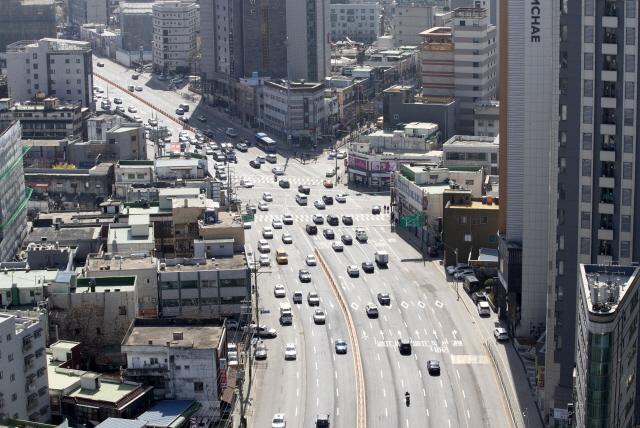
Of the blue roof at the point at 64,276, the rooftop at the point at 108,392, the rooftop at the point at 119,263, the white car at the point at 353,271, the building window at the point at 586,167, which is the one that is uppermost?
the building window at the point at 586,167

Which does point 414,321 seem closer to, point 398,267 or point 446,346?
point 446,346

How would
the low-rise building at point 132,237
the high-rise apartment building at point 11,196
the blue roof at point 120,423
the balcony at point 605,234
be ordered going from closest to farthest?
the balcony at point 605,234
the blue roof at point 120,423
the high-rise apartment building at point 11,196
the low-rise building at point 132,237

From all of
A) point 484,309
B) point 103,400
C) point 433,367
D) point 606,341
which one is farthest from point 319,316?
point 606,341

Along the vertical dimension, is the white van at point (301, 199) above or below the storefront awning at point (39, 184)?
below

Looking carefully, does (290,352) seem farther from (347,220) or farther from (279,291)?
(347,220)

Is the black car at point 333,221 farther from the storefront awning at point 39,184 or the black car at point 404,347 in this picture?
the black car at point 404,347

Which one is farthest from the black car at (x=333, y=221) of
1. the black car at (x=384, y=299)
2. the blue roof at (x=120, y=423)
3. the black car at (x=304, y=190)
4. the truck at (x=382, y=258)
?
the blue roof at (x=120, y=423)
